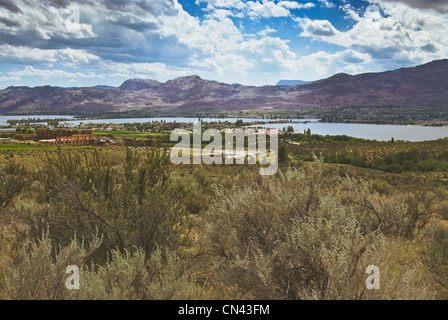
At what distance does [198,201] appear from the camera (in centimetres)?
1063

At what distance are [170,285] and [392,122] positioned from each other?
15992cm

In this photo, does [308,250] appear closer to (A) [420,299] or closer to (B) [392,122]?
(A) [420,299]
